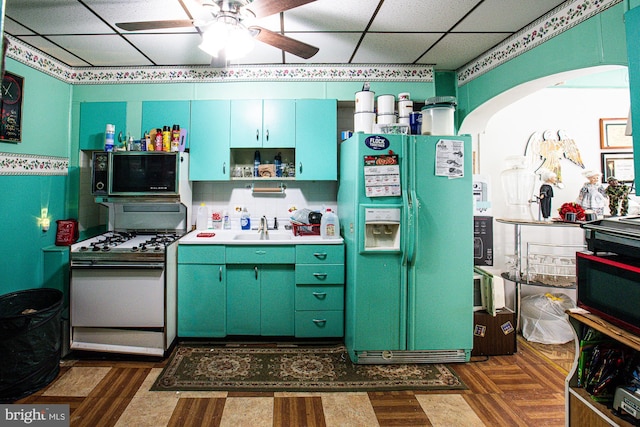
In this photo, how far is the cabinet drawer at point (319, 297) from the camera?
286cm

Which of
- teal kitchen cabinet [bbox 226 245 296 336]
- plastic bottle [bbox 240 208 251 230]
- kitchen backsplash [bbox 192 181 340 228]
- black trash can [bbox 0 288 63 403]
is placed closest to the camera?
black trash can [bbox 0 288 63 403]

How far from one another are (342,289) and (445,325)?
0.84 m

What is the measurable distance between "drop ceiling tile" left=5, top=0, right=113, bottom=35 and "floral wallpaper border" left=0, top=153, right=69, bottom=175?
975mm

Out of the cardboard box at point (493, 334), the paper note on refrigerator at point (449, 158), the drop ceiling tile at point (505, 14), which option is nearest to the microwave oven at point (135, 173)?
the paper note on refrigerator at point (449, 158)

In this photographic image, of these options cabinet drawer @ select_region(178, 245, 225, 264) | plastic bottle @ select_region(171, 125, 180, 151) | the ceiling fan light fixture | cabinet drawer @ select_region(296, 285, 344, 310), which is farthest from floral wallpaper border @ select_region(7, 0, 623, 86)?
cabinet drawer @ select_region(296, 285, 344, 310)

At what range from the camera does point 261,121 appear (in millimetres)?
3150

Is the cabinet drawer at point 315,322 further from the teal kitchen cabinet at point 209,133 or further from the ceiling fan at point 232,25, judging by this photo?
the ceiling fan at point 232,25

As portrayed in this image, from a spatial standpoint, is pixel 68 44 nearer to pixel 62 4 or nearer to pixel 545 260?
pixel 62 4

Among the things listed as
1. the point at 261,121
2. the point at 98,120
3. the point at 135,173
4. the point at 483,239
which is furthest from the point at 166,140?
the point at 483,239

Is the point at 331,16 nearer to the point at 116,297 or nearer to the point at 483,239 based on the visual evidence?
the point at 483,239

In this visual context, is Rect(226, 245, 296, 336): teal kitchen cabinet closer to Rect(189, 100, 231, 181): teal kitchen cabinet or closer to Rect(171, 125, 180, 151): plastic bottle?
Rect(189, 100, 231, 181): teal kitchen cabinet

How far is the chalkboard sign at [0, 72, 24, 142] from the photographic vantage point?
257 cm

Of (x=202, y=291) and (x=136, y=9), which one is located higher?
(x=136, y=9)

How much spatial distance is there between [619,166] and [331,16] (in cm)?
335
